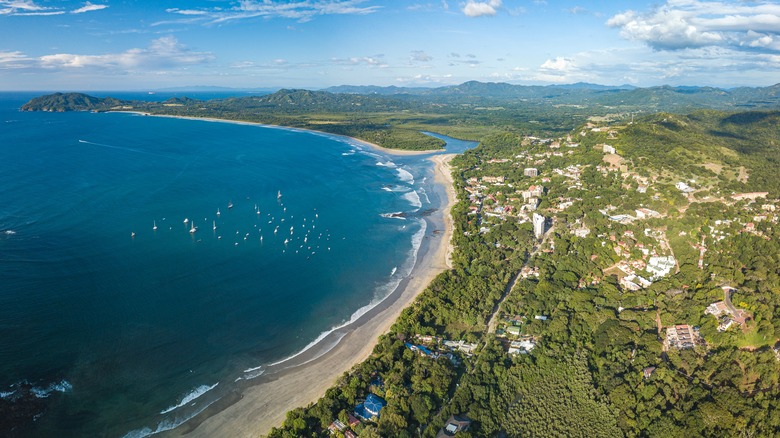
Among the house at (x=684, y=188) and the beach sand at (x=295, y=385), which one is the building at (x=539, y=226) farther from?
the house at (x=684, y=188)

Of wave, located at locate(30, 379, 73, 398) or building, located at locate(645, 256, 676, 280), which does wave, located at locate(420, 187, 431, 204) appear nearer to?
building, located at locate(645, 256, 676, 280)

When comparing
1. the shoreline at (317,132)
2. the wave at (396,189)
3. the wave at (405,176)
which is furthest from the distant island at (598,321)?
the shoreline at (317,132)

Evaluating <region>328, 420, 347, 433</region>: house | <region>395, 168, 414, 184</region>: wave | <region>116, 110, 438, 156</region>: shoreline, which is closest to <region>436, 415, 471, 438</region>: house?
<region>328, 420, 347, 433</region>: house

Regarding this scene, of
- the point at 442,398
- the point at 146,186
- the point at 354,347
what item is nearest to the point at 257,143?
the point at 146,186

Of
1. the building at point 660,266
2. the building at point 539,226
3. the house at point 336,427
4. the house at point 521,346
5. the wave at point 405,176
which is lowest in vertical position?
the house at point 336,427

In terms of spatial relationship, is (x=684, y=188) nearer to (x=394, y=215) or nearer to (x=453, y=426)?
(x=394, y=215)

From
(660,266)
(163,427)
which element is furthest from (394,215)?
(163,427)
